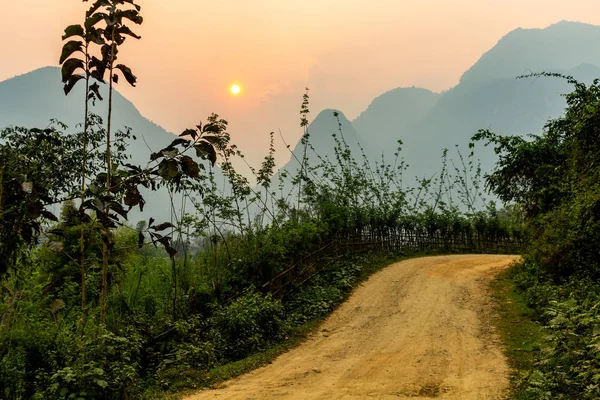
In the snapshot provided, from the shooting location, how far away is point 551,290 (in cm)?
879

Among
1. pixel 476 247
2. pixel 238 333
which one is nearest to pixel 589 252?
pixel 238 333

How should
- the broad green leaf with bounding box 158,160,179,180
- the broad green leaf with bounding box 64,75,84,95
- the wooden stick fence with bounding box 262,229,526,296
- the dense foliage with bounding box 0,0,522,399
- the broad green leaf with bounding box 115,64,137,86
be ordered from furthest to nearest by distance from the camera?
1. the wooden stick fence with bounding box 262,229,526,296
2. the broad green leaf with bounding box 115,64,137,86
3. the broad green leaf with bounding box 64,75,84,95
4. the dense foliage with bounding box 0,0,522,399
5. the broad green leaf with bounding box 158,160,179,180

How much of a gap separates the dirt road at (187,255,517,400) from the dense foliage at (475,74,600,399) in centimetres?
86

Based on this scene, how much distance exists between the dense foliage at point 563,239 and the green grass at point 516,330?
0.71 ft


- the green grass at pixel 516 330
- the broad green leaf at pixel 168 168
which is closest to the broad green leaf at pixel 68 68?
the broad green leaf at pixel 168 168

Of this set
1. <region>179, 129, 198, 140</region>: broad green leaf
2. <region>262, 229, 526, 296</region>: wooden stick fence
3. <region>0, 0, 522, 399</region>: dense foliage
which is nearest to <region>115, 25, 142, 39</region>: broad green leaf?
<region>0, 0, 522, 399</region>: dense foliage

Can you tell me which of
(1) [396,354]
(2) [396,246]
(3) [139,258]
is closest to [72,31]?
(1) [396,354]

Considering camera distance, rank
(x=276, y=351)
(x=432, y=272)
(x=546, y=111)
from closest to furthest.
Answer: (x=276, y=351) → (x=432, y=272) → (x=546, y=111)

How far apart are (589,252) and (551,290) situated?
1184mm

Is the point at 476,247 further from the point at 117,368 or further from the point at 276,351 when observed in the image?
the point at 117,368

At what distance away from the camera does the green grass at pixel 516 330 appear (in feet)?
19.3

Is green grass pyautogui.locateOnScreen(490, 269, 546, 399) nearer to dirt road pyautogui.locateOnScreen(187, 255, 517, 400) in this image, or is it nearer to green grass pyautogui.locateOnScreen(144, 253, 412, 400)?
dirt road pyautogui.locateOnScreen(187, 255, 517, 400)

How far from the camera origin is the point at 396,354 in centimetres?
675

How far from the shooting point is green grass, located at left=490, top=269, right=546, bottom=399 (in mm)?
5875
